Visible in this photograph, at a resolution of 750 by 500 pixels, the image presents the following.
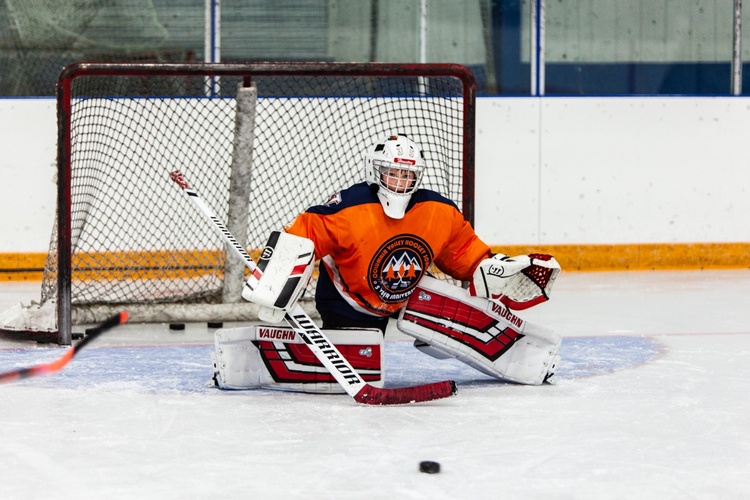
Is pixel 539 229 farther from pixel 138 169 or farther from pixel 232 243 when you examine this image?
pixel 232 243

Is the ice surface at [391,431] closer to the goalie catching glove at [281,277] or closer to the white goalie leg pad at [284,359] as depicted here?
the white goalie leg pad at [284,359]

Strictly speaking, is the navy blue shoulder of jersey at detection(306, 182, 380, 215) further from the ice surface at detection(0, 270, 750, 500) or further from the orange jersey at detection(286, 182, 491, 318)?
the ice surface at detection(0, 270, 750, 500)

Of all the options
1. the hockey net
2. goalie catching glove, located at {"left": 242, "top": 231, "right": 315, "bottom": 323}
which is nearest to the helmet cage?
goalie catching glove, located at {"left": 242, "top": 231, "right": 315, "bottom": 323}

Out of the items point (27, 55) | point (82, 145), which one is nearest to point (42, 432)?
point (82, 145)

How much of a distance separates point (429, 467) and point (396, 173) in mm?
1122

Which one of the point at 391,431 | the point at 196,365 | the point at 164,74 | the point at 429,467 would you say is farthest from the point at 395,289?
the point at 164,74

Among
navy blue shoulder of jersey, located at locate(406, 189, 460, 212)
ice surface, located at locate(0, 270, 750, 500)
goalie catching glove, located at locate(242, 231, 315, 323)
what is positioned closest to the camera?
ice surface, located at locate(0, 270, 750, 500)

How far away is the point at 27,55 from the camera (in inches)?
267

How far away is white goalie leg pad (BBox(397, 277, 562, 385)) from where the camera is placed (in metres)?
3.61

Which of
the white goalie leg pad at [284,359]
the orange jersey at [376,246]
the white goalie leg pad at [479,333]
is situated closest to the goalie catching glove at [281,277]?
the orange jersey at [376,246]

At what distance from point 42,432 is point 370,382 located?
1004 millimetres

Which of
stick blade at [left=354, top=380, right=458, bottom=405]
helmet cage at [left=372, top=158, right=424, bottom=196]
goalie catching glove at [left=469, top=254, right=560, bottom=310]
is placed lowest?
stick blade at [left=354, top=380, right=458, bottom=405]

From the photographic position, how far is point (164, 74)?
468 centimetres

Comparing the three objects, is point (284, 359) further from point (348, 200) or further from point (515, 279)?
point (515, 279)
